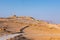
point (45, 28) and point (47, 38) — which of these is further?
point (45, 28)

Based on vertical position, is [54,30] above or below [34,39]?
below

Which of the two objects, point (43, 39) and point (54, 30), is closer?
point (43, 39)

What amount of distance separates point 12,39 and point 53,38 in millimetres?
5598

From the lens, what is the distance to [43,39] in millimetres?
26188

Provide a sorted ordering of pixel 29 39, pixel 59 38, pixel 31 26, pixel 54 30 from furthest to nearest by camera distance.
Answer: pixel 31 26
pixel 54 30
pixel 59 38
pixel 29 39

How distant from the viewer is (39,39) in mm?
25703

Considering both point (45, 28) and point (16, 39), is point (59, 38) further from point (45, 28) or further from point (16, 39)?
point (45, 28)

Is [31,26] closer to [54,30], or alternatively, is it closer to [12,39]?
[54,30]

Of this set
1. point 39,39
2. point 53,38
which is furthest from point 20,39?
point 53,38

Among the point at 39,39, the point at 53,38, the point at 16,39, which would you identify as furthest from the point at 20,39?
the point at 53,38

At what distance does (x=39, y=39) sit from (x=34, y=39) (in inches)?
34.8

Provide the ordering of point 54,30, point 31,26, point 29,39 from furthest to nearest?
point 31,26, point 54,30, point 29,39

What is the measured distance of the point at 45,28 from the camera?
151ft

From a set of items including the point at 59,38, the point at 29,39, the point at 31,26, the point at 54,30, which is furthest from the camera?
the point at 31,26
